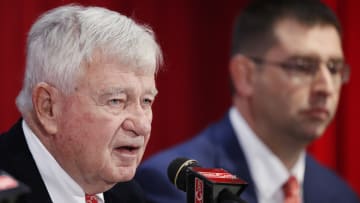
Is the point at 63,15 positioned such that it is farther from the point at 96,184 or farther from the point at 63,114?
the point at 96,184

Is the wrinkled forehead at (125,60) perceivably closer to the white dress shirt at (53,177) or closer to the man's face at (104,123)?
the man's face at (104,123)

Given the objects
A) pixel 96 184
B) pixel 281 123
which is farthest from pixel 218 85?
pixel 96 184

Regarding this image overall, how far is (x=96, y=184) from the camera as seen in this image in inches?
58.0

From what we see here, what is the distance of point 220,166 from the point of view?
216cm

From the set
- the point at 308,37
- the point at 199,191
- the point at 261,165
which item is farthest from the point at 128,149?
the point at 308,37

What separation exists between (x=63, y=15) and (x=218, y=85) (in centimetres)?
167

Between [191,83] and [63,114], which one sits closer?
[63,114]

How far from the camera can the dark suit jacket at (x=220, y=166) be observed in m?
2.05

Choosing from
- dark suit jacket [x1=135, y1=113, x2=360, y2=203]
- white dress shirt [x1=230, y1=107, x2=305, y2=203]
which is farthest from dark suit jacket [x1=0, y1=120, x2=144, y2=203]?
white dress shirt [x1=230, y1=107, x2=305, y2=203]

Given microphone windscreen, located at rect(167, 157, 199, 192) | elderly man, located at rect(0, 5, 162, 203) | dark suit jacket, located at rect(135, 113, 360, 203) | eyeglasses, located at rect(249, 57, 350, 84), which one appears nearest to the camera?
microphone windscreen, located at rect(167, 157, 199, 192)

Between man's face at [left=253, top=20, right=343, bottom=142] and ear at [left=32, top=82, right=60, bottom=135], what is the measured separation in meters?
1.04

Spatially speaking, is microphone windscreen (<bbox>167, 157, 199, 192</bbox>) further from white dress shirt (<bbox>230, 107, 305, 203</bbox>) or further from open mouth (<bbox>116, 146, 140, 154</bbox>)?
white dress shirt (<bbox>230, 107, 305, 203</bbox>)

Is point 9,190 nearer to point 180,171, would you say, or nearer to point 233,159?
point 180,171

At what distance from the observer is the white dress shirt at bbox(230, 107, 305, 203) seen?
7.37 ft
